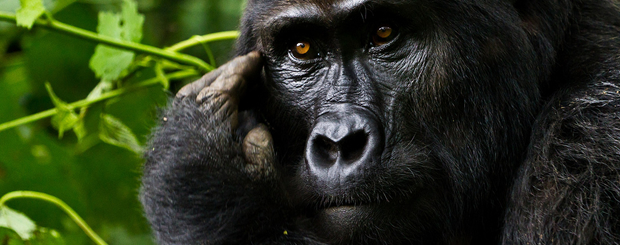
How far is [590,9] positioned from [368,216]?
152 cm

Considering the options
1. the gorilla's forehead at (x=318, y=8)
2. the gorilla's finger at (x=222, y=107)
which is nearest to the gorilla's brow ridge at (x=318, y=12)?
the gorilla's forehead at (x=318, y=8)

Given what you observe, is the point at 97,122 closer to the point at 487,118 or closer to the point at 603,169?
the point at 487,118

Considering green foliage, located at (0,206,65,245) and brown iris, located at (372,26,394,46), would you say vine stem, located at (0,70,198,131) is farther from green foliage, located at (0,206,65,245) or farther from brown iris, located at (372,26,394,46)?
brown iris, located at (372,26,394,46)

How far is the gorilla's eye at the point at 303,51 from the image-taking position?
296 cm

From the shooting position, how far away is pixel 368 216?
2602 mm

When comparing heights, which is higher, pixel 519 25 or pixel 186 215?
pixel 519 25

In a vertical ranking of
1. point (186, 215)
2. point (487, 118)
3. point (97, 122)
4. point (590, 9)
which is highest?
point (590, 9)

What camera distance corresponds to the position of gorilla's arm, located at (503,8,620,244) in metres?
2.38

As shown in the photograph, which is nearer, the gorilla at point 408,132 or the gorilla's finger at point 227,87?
the gorilla at point 408,132

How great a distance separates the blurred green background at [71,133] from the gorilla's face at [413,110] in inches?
46.2

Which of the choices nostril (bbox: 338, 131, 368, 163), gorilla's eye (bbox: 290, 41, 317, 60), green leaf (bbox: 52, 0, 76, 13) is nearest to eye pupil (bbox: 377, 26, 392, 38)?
gorilla's eye (bbox: 290, 41, 317, 60)

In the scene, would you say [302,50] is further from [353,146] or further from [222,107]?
[353,146]

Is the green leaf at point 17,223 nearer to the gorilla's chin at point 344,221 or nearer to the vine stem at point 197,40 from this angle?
the vine stem at point 197,40

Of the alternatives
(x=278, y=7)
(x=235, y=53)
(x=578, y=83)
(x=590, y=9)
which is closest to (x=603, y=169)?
(x=578, y=83)
